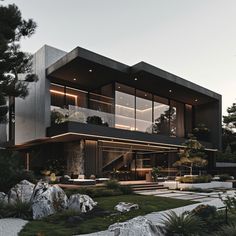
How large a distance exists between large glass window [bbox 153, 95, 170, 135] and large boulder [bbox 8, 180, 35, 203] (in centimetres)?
1493

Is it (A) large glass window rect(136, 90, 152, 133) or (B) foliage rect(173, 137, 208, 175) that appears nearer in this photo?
(B) foliage rect(173, 137, 208, 175)

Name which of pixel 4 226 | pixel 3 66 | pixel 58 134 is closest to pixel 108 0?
pixel 3 66

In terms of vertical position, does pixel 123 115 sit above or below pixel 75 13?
below

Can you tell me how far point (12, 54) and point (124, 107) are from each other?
30.7 ft

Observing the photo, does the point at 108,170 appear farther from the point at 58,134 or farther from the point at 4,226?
the point at 4,226

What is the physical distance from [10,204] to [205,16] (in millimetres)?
10496

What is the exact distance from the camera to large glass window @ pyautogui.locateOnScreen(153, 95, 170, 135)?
2674cm

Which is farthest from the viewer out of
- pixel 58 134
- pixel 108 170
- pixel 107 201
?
pixel 108 170

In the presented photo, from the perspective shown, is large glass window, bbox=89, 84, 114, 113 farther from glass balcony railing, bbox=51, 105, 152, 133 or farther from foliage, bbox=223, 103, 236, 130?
foliage, bbox=223, 103, 236, 130

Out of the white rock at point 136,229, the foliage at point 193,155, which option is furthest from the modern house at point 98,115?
the white rock at point 136,229

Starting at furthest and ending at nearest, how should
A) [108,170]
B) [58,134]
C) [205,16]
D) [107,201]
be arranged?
[108,170] → [58,134] → [205,16] → [107,201]

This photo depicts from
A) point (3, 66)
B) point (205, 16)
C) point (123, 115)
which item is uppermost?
point (205, 16)

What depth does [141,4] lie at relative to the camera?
1571 cm

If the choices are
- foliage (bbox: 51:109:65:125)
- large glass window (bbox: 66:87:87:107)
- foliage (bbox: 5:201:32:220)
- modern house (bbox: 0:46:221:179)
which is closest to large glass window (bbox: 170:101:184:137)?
modern house (bbox: 0:46:221:179)
